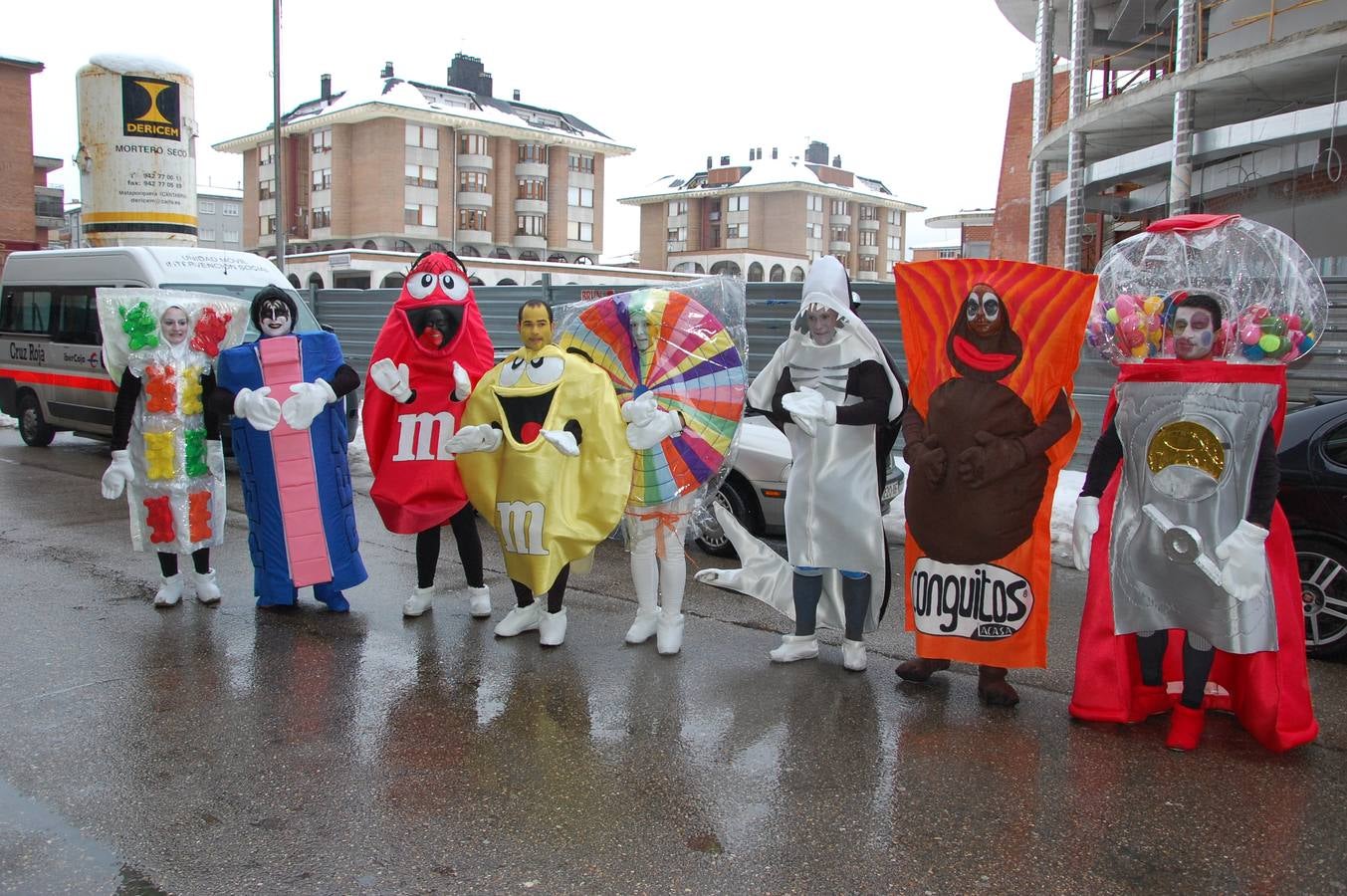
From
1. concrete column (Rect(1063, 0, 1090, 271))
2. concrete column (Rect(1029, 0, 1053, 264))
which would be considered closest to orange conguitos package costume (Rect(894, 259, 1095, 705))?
concrete column (Rect(1063, 0, 1090, 271))

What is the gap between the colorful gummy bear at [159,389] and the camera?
615 cm

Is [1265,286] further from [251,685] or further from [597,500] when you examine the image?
[251,685]

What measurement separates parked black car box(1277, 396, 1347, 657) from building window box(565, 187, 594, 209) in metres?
54.6

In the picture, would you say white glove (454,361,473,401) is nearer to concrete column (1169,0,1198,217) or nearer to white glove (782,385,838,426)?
white glove (782,385,838,426)

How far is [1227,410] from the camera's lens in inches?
164

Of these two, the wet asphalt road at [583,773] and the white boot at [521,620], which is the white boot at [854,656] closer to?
the wet asphalt road at [583,773]

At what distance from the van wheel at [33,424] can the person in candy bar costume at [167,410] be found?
8732 millimetres

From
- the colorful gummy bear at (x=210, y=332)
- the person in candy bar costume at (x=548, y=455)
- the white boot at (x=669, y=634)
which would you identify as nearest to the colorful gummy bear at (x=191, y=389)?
the colorful gummy bear at (x=210, y=332)

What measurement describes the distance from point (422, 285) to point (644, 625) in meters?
2.19

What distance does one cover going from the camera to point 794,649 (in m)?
5.39

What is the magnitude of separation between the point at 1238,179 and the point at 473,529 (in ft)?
46.6

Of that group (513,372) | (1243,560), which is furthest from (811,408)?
(1243,560)

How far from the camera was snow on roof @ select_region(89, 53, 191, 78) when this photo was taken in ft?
56.1

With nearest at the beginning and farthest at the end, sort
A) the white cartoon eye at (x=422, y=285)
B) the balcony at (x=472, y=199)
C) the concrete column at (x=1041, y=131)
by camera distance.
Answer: the white cartoon eye at (x=422, y=285) → the concrete column at (x=1041, y=131) → the balcony at (x=472, y=199)
